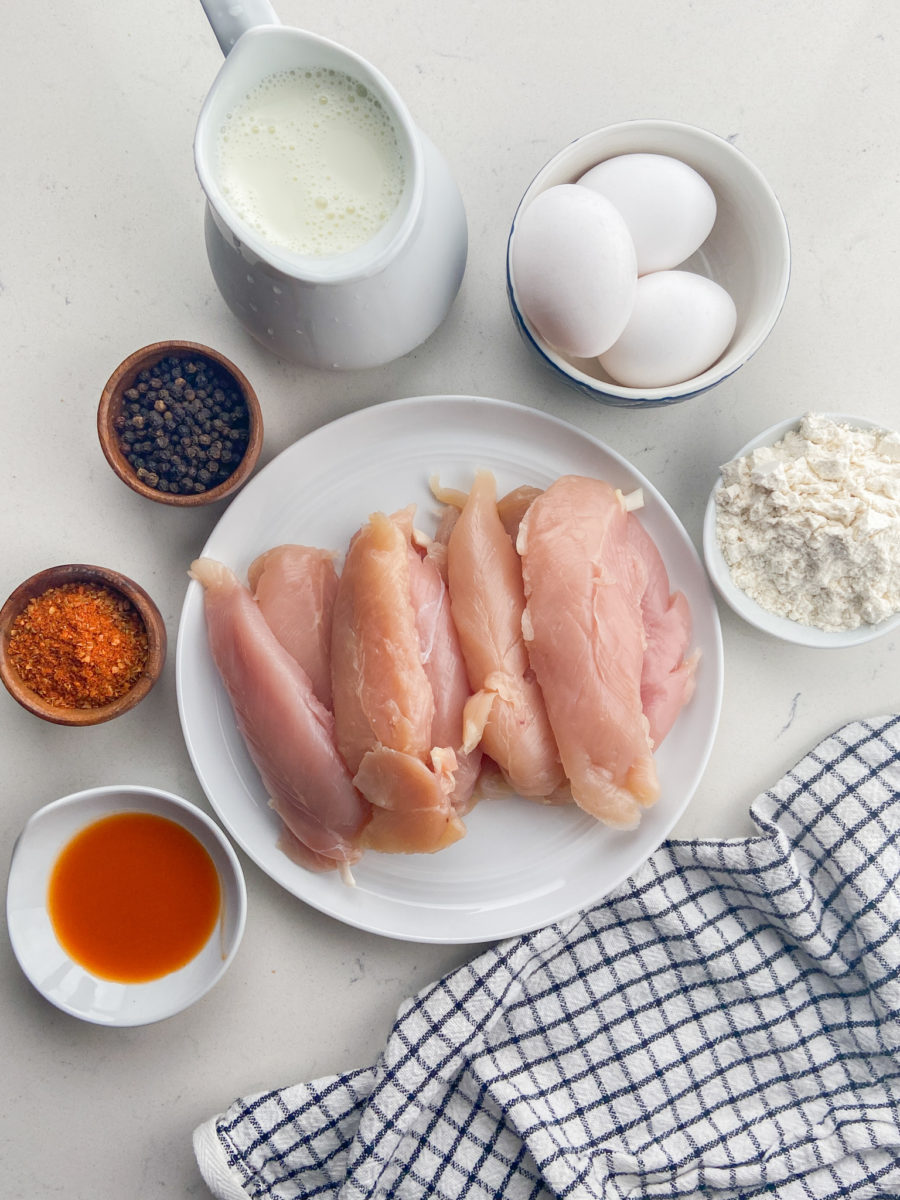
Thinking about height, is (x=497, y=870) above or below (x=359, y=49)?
below

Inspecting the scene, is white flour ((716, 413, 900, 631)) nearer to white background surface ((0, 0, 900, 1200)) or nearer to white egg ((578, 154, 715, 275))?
white background surface ((0, 0, 900, 1200))

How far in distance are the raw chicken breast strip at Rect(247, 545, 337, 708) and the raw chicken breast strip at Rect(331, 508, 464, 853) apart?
0.06 meters

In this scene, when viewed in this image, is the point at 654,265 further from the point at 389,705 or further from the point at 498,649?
the point at 389,705

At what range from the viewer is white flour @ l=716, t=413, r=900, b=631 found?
1501mm

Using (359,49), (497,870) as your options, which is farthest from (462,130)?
(497,870)

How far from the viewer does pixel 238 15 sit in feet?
3.66

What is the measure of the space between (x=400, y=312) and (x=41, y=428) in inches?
29.4

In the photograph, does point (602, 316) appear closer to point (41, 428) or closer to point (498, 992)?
point (41, 428)

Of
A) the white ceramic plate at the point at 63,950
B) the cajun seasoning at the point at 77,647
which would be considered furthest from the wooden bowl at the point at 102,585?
the white ceramic plate at the point at 63,950

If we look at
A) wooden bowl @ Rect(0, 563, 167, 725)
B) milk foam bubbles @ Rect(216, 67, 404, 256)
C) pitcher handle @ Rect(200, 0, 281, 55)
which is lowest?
wooden bowl @ Rect(0, 563, 167, 725)

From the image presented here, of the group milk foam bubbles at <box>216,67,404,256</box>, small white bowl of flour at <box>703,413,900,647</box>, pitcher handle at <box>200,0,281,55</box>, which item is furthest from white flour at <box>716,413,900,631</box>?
pitcher handle at <box>200,0,281,55</box>

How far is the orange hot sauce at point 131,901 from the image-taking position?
1.57m

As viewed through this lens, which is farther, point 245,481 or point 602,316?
point 245,481

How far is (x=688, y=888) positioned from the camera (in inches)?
65.8
